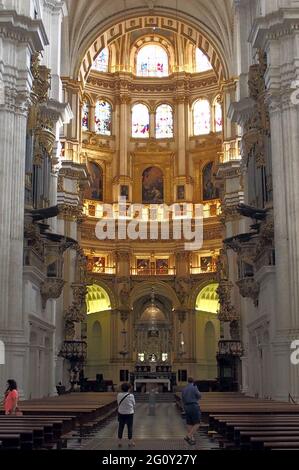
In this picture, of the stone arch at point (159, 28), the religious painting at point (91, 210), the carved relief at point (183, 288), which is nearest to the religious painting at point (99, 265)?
the religious painting at point (91, 210)

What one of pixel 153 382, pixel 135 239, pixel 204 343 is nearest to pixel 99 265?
pixel 135 239

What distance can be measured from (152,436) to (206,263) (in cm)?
3185

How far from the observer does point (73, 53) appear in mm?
42062

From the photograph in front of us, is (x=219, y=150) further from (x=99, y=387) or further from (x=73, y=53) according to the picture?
(x=99, y=387)

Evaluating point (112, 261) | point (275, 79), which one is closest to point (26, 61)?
point (275, 79)

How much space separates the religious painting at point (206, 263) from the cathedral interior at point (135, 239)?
0.09 meters

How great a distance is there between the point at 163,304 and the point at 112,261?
14.6ft

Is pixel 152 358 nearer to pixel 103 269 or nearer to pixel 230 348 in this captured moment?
pixel 103 269

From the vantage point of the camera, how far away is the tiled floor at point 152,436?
15178 mm

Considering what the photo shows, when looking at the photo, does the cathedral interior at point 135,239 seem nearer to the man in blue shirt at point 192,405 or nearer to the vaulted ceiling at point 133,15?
the vaulted ceiling at point 133,15

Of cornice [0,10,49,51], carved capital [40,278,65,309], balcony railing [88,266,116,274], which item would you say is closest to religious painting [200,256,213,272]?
balcony railing [88,266,116,274]

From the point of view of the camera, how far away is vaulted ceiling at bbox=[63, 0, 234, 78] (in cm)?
4112

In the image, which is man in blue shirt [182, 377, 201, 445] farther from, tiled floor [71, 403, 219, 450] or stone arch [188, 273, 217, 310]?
stone arch [188, 273, 217, 310]

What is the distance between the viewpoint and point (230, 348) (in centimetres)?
3578
